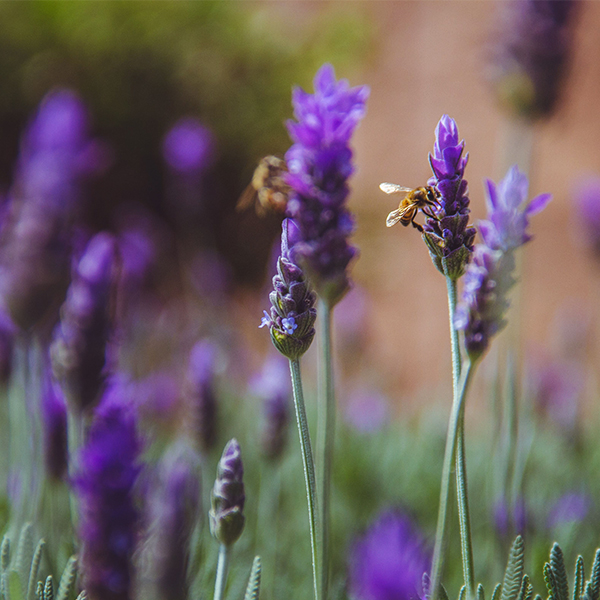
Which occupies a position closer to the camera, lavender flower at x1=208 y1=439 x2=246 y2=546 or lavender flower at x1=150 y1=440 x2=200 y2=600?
lavender flower at x1=150 y1=440 x2=200 y2=600

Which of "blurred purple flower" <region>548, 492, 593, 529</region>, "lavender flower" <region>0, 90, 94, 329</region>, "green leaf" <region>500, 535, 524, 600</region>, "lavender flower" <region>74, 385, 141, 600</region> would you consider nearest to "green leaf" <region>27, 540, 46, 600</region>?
"lavender flower" <region>74, 385, 141, 600</region>

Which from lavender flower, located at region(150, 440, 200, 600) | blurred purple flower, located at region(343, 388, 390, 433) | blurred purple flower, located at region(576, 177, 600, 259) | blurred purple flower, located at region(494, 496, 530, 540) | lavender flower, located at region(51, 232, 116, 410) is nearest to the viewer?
lavender flower, located at region(150, 440, 200, 600)

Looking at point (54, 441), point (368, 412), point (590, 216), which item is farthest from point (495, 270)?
point (368, 412)

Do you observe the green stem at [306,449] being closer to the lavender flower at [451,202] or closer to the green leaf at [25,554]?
the lavender flower at [451,202]

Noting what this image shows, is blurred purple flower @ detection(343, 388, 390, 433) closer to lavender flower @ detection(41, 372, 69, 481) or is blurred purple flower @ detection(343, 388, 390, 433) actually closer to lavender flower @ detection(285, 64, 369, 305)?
lavender flower @ detection(41, 372, 69, 481)

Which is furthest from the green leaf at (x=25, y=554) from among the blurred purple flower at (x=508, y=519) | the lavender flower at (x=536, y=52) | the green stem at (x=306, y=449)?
the lavender flower at (x=536, y=52)

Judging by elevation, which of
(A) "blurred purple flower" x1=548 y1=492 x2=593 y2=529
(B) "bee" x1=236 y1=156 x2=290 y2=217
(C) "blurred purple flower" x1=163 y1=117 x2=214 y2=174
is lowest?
(A) "blurred purple flower" x1=548 y1=492 x2=593 y2=529

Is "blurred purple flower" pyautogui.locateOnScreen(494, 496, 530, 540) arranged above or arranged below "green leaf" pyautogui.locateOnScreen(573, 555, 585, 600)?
above
